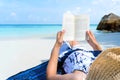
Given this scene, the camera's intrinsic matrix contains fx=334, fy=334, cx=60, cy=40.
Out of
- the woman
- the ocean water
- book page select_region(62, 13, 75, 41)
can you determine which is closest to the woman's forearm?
the woman

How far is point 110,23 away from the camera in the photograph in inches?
540

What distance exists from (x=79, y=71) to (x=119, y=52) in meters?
1.43

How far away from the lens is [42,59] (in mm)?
4660

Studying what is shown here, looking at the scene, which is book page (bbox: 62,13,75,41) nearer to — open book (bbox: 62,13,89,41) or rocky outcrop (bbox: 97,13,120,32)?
open book (bbox: 62,13,89,41)

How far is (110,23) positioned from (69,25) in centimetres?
1184

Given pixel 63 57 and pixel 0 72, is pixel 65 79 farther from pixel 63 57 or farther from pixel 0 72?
pixel 0 72

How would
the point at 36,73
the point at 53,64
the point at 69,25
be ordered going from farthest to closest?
the point at 36,73 → the point at 53,64 → the point at 69,25

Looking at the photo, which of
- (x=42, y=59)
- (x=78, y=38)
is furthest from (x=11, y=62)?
(x=78, y=38)

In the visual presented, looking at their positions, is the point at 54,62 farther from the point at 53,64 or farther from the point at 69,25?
the point at 69,25

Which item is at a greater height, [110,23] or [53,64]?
[53,64]

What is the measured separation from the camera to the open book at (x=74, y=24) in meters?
2.05

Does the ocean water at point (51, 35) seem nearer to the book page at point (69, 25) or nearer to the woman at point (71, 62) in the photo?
the woman at point (71, 62)

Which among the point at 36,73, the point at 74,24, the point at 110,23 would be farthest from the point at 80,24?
the point at 110,23

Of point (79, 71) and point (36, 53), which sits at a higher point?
point (79, 71)
